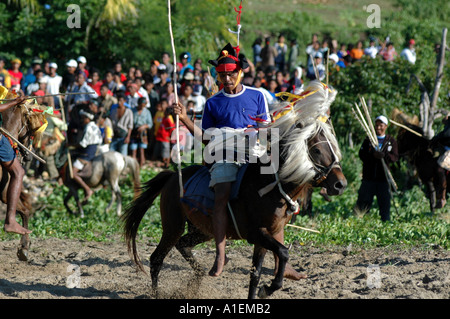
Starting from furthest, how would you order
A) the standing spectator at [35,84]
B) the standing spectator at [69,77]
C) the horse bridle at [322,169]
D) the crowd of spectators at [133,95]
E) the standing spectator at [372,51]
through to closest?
the standing spectator at [372,51] < the standing spectator at [69,77] < the standing spectator at [35,84] < the crowd of spectators at [133,95] < the horse bridle at [322,169]

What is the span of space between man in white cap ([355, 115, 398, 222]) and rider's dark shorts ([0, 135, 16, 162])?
6582mm

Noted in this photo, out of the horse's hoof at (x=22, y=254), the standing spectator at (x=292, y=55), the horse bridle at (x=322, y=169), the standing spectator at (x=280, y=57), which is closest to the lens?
the horse bridle at (x=322, y=169)

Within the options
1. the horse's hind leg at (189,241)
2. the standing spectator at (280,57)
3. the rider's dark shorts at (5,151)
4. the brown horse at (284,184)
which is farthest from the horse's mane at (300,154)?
the standing spectator at (280,57)

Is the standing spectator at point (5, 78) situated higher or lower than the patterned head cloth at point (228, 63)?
lower

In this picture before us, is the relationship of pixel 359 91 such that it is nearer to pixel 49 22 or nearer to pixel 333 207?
pixel 333 207

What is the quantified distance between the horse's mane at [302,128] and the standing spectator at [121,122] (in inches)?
378

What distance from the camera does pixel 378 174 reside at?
12.7 meters

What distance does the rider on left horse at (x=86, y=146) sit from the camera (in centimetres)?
1541

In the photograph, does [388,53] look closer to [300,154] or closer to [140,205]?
[140,205]

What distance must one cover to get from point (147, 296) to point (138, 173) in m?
7.80

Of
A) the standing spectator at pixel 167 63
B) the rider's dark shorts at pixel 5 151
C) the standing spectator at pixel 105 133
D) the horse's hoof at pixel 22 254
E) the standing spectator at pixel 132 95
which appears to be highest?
the standing spectator at pixel 167 63

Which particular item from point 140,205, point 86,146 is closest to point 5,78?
point 86,146

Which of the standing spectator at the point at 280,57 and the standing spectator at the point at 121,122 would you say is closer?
the standing spectator at the point at 121,122

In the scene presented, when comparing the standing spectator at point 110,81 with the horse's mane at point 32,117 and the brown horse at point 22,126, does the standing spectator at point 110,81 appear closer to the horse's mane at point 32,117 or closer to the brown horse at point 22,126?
the brown horse at point 22,126
